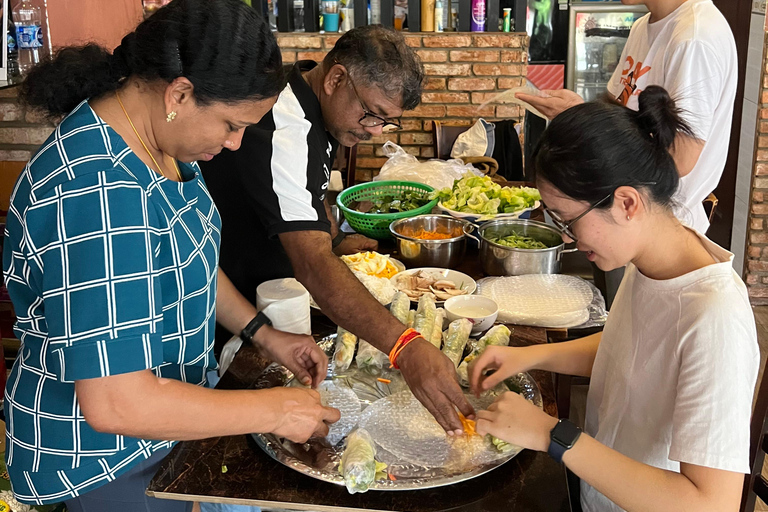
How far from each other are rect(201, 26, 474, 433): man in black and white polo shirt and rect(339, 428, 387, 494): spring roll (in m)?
0.25

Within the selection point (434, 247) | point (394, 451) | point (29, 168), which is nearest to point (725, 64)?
point (434, 247)

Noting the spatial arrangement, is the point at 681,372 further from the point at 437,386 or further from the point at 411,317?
the point at 411,317

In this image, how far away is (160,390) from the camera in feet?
3.85

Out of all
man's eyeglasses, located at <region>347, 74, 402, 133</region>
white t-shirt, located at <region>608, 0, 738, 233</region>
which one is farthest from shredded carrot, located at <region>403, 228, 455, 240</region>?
white t-shirt, located at <region>608, 0, 738, 233</region>

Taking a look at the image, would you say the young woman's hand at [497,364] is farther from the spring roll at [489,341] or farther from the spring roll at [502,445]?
the spring roll at [502,445]

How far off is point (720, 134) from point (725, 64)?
0.92 feet

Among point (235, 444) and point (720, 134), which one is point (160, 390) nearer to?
point (235, 444)

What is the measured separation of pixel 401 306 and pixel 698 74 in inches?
54.8

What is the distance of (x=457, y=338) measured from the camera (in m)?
1.82

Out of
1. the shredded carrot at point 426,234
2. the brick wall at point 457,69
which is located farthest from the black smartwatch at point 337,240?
the brick wall at point 457,69

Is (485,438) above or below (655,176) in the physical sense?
below

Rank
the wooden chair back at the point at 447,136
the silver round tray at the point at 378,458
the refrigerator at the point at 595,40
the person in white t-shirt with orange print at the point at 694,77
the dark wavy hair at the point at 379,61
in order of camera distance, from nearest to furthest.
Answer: the silver round tray at the point at 378,458 → the dark wavy hair at the point at 379,61 → the person in white t-shirt with orange print at the point at 694,77 → the wooden chair back at the point at 447,136 → the refrigerator at the point at 595,40

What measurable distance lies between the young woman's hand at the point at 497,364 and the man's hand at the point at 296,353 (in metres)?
0.38

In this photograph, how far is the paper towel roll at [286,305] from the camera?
181cm
